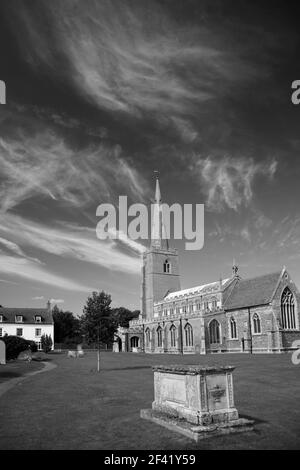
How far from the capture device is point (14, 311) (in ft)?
266

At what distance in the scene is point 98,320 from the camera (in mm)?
37344

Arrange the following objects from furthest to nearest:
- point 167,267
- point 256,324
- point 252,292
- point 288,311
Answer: point 167,267 < point 252,292 < point 256,324 < point 288,311

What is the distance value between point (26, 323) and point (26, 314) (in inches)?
80.9


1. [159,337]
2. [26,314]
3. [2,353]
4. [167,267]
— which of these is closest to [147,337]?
[159,337]

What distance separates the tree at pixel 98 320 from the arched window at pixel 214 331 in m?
22.9

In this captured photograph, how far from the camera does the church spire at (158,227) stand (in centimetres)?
8809

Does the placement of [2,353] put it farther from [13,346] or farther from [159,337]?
[159,337]

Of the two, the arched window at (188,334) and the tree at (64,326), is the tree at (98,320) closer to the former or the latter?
the arched window at (188,334)

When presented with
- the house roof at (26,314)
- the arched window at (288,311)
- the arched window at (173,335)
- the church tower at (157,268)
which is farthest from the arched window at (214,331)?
the house roof at (26,314)

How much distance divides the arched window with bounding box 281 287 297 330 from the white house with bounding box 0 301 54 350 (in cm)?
4886

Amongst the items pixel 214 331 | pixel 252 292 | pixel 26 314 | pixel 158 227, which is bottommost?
pixel 214 331

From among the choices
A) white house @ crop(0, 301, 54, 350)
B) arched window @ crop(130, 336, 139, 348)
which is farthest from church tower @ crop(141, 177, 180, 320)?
white house @ crop(0, 301, 54, 350)

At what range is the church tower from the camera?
8481 cm
